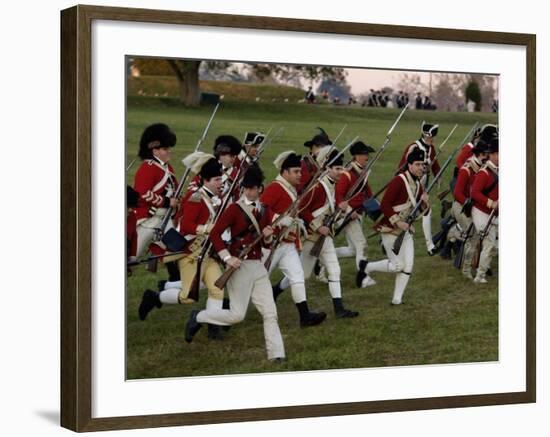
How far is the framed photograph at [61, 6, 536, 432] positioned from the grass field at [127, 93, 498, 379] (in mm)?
14

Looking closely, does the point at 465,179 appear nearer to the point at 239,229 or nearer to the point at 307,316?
the point at 307,316

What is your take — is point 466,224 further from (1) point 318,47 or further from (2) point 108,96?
(2) point 108,96

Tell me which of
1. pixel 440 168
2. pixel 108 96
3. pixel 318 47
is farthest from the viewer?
pixel 440 168

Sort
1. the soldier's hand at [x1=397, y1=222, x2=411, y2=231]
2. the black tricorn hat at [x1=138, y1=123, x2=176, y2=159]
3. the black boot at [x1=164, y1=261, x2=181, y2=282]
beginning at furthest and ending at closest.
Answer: the soldier's hand at [x1=397, y1=222, x2=411, y2=231]
the black boot at [x1=164, y1=261, x2=181, y2=282]
the black tricorn hat at [x1=138, y1=123, x2=176, y2=159]

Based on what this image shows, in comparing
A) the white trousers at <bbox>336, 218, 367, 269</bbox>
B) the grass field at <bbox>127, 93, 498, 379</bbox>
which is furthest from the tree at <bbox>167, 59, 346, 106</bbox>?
the white trousers at <bbox>336, 218, 367, 269</bbox>

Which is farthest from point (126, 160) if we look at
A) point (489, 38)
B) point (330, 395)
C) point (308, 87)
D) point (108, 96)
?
point (489, 38)

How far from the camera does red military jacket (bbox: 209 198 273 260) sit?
11.2m

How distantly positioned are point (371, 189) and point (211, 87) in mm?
1620

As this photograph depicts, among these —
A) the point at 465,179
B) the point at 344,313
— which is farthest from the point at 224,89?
the point at 465,179

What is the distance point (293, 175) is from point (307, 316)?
1.04 m

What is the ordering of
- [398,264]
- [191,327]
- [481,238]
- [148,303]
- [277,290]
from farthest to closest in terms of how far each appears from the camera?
[481,238] → [398,264] → [277,290] → [191,327] → [148,303]

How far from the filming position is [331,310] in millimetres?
11625

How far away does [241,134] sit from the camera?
11242 mm

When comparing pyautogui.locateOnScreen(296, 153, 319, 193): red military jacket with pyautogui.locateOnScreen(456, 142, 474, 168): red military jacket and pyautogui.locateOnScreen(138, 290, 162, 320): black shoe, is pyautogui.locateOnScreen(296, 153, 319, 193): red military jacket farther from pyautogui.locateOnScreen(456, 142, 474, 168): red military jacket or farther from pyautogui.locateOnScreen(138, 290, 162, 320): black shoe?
pyautogui.locateOnScreen(138, 290, 162, 320): black shoe
